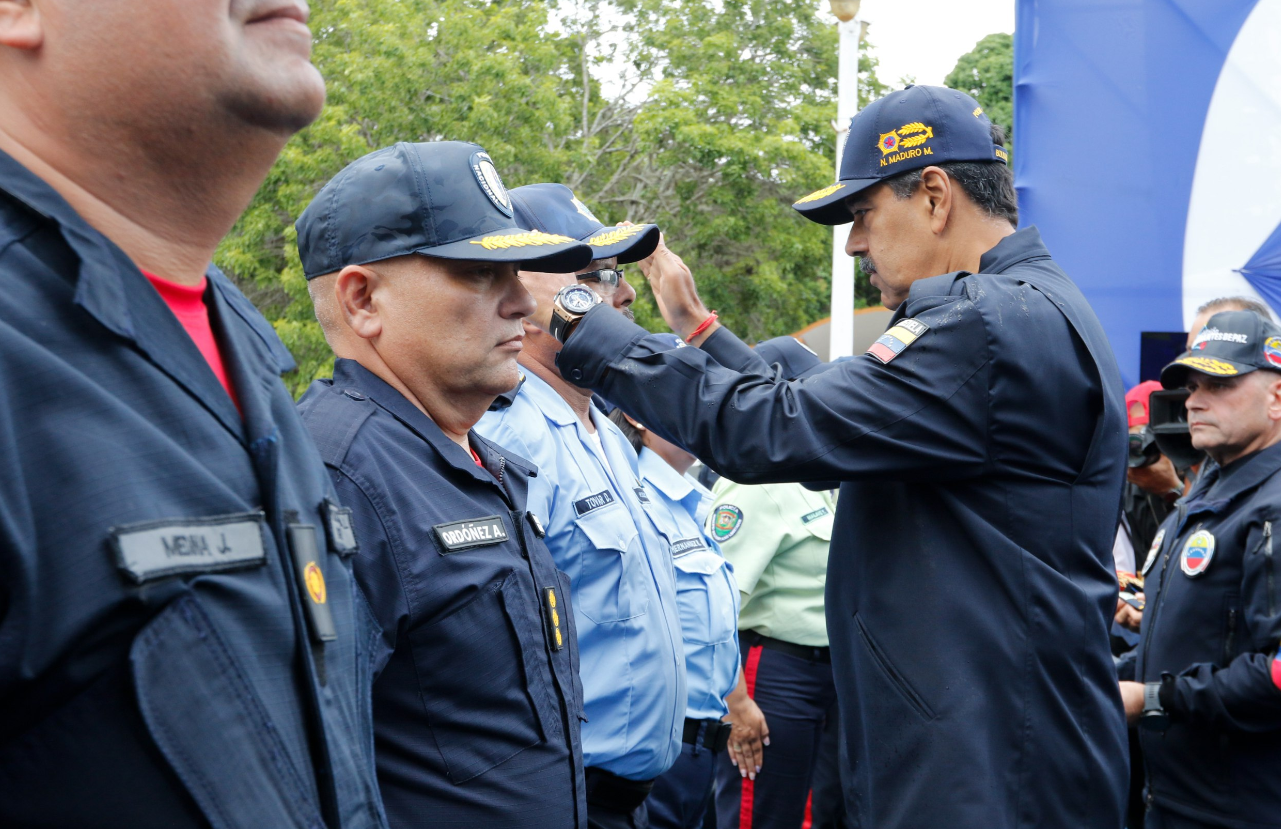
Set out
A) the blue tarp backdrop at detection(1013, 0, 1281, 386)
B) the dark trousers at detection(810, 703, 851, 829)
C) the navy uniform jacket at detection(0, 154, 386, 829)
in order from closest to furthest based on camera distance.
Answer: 1. the navy uniform jacket at detection(0, 154, 386, 829)
2. the dark trousers at detection(810, 703, 851, 829)
3. the blue tarp backdrop at detection(1013, 0, 1281, 386)

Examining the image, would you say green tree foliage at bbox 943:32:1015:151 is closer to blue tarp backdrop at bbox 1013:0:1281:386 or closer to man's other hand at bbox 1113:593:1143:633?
blue tarp backdrop at bbox 1013:0:1281:386

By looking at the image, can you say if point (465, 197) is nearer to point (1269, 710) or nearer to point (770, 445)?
point (770, 445)

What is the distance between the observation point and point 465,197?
2074mm

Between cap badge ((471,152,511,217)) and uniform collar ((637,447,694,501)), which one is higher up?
cap badge ((471,152,511,217))

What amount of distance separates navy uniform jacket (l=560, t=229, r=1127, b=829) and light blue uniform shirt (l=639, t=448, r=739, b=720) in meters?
0.88

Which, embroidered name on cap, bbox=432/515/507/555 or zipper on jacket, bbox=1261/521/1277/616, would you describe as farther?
zipper on jacket, bbox=1261/521/1277/616

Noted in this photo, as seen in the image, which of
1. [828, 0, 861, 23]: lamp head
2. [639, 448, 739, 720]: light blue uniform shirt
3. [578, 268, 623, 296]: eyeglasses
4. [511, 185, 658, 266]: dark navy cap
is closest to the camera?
[511, 185, 658, 266]: dark navy cap

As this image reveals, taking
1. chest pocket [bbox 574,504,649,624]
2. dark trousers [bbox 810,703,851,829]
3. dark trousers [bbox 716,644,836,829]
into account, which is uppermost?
chest pocket [bbox 574,504,649,624]

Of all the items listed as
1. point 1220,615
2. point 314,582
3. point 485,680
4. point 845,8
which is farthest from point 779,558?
point 845,8

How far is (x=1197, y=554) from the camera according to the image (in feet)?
12.4

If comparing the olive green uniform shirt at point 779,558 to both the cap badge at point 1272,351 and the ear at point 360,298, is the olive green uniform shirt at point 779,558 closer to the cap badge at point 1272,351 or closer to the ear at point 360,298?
the cap badge at point 1272,351

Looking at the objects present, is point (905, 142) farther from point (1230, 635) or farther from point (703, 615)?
point (1230, 635)

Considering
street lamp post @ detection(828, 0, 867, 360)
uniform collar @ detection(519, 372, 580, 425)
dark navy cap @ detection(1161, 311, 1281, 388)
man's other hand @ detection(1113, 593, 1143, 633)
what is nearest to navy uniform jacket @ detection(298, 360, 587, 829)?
uniform collar @ detection(519, 372, 580, 425)

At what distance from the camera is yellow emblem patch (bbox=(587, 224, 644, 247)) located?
2.91 metres
